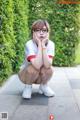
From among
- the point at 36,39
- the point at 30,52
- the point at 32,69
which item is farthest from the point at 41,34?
the point at 32,69

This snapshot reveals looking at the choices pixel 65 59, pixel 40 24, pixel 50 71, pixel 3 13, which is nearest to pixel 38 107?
pixel 50 71

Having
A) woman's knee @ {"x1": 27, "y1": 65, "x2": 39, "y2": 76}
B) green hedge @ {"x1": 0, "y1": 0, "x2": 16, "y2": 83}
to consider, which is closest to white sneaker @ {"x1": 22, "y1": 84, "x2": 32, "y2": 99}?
woman's knee @ {"x1": 27, "y1": 65, "x2": 39, "y2": 76}

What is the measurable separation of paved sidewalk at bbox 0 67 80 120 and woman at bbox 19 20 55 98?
0.96 ft

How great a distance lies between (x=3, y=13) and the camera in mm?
8742

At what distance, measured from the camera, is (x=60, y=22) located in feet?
42.4

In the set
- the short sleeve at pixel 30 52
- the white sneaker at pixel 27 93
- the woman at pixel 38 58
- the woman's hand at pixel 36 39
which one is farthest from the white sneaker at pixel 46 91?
the woman's hand at pixel 36 39

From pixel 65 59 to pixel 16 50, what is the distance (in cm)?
290

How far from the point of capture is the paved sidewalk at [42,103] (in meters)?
5.87

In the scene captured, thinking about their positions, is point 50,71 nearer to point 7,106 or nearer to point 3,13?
point 7,106

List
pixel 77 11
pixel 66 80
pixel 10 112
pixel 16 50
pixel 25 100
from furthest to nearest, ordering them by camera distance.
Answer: pixel 77 11 < pixel 16 50 < pixel 66 80 < pixel 25 100 < pixel 10 112

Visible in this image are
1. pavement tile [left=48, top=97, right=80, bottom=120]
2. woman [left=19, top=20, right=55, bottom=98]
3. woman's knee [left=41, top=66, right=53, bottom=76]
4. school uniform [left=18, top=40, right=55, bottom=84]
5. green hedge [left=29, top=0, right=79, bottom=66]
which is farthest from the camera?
green hedge [left=29, top=0, right=79, bottom=66]

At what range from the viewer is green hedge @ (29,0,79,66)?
42.4 feet

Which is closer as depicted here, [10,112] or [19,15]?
[10,112]

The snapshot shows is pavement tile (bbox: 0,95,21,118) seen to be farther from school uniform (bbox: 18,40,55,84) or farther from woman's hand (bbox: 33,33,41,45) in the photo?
woman's hand (bbox: 33,33,41,45)
